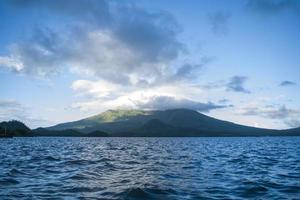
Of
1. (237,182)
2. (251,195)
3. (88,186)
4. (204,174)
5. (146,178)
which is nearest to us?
(251,195)

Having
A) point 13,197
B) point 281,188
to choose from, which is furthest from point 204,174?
point 13,197

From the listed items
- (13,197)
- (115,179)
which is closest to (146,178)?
(115,179)

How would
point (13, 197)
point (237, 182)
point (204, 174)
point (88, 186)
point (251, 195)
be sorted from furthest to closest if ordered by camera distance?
point (204, 174)
point (237, 182)
point (88, 186)
point (251, 195)
point (13, 197)

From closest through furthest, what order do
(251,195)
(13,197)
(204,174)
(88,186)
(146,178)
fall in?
(13,197) → (251,195) → (88,186) → (146,178) → (204,174)

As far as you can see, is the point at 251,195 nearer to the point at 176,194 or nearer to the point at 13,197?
the point at 176,194

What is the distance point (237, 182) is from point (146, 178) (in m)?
7.48

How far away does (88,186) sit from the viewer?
25.0 meters

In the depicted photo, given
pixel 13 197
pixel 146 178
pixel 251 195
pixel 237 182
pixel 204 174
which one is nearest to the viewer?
pixel 13 197

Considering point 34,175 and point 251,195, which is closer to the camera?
point 251,195

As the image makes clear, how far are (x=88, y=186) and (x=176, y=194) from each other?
6.63 meters

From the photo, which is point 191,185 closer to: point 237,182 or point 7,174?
point 237,182

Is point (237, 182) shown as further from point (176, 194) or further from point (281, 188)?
point (176, 194)

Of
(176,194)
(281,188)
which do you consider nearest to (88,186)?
(176,194)

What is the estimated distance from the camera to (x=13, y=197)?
2077cm
